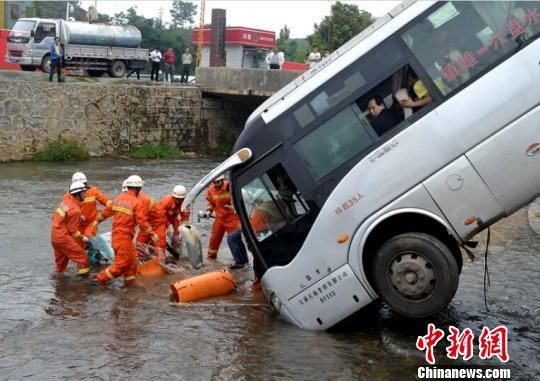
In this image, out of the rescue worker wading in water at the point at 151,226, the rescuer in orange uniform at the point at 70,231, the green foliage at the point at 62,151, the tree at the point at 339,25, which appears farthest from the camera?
the tree at the point at 339,25

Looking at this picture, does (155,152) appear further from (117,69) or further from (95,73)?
(95,73)

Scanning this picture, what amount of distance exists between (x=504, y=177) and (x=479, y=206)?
38 cm

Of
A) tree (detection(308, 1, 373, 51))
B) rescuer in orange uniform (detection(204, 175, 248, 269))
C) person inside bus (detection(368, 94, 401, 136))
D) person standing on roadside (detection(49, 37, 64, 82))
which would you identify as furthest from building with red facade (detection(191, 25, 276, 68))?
person inside bus (detection(368, 94, 401, 136))

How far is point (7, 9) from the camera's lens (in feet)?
160

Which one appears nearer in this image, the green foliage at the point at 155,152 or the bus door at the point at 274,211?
the bus door at the point at 274,211

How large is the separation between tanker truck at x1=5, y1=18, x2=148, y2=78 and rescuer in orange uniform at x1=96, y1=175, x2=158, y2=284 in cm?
1740

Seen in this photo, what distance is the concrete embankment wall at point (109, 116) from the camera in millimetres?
22594

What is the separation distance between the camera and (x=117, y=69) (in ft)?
94.3

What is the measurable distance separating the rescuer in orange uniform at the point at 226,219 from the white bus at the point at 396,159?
2952 mm

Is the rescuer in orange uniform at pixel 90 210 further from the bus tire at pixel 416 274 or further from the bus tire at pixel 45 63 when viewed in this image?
the bus tire at pixel 45 63

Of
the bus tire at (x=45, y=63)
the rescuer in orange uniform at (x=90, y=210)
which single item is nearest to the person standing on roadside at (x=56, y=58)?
the bus tire at (x=45, y=63)

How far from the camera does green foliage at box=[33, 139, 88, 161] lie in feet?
75.4

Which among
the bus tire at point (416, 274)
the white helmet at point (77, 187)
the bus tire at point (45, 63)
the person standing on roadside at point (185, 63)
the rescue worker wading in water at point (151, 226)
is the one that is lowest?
the bus tire at point (416, 274)

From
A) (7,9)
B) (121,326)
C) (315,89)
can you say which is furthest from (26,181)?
(7,9)
